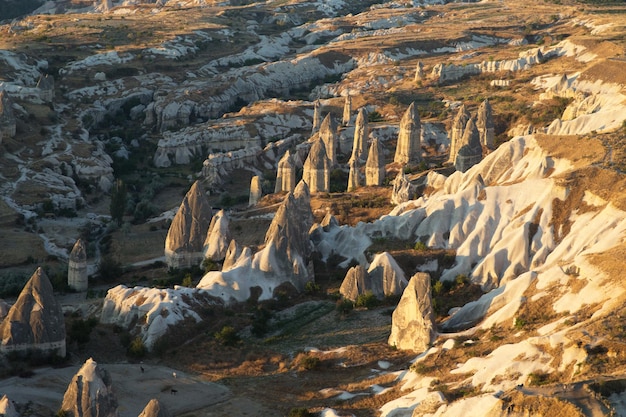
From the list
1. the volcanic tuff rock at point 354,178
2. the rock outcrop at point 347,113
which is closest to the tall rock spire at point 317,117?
the rock outcrop at point 347,113

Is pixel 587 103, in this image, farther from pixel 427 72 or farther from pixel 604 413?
pixel 604 413

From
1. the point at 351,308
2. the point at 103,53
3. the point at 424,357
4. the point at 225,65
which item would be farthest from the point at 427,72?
the point at 424,357

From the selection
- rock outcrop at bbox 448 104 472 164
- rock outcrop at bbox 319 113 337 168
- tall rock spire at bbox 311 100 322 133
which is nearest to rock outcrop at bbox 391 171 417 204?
rock outcrop at bbox 448 104 472 164

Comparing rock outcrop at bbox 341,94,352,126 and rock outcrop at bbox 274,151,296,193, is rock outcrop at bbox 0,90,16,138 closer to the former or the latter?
rock outcrop at bbox 274,151,296,193

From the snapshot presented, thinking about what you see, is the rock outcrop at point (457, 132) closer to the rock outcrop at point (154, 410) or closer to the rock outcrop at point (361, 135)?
the rock outcrop at point (361, 135)

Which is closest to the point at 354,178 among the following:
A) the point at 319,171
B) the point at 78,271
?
the point at 319,171

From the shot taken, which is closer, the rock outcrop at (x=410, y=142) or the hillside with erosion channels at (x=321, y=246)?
the hillside with erosion channels at (x=321, y=246)
